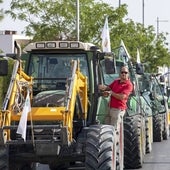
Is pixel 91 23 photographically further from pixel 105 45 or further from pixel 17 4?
pixel 105 45

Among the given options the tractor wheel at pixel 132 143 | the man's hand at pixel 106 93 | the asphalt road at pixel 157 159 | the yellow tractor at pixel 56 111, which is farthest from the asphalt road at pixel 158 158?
the man's hand at pixel 106 93

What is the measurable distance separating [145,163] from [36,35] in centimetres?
2100

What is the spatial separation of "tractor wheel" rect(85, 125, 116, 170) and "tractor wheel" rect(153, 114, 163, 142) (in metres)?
11.3

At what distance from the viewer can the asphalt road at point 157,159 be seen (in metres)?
14.7

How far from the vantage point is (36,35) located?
117 ft

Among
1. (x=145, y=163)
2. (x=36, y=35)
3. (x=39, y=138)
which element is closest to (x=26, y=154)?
(x=39, y=138)

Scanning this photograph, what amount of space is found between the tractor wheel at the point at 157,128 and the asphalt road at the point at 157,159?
2.15ft

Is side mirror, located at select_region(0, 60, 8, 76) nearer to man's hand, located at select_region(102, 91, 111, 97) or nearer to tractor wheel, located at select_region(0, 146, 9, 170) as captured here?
tractor wheel, located at select_region(0, 146, 9, 170)

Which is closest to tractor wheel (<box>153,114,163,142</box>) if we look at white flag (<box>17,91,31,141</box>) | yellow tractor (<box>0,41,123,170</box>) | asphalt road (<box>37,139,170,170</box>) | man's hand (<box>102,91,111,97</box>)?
asphalt road (<box>37,139,170,170</box>)

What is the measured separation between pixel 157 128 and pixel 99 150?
11.8 m

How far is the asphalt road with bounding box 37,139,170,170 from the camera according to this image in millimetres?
14654

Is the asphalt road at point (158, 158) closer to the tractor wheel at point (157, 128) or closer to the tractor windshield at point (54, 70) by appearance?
the tractor wheel at point (157, 128)

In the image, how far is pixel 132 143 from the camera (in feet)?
44.7

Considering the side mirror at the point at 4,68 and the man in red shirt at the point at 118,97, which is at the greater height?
the side mirror at the point at 4,68
